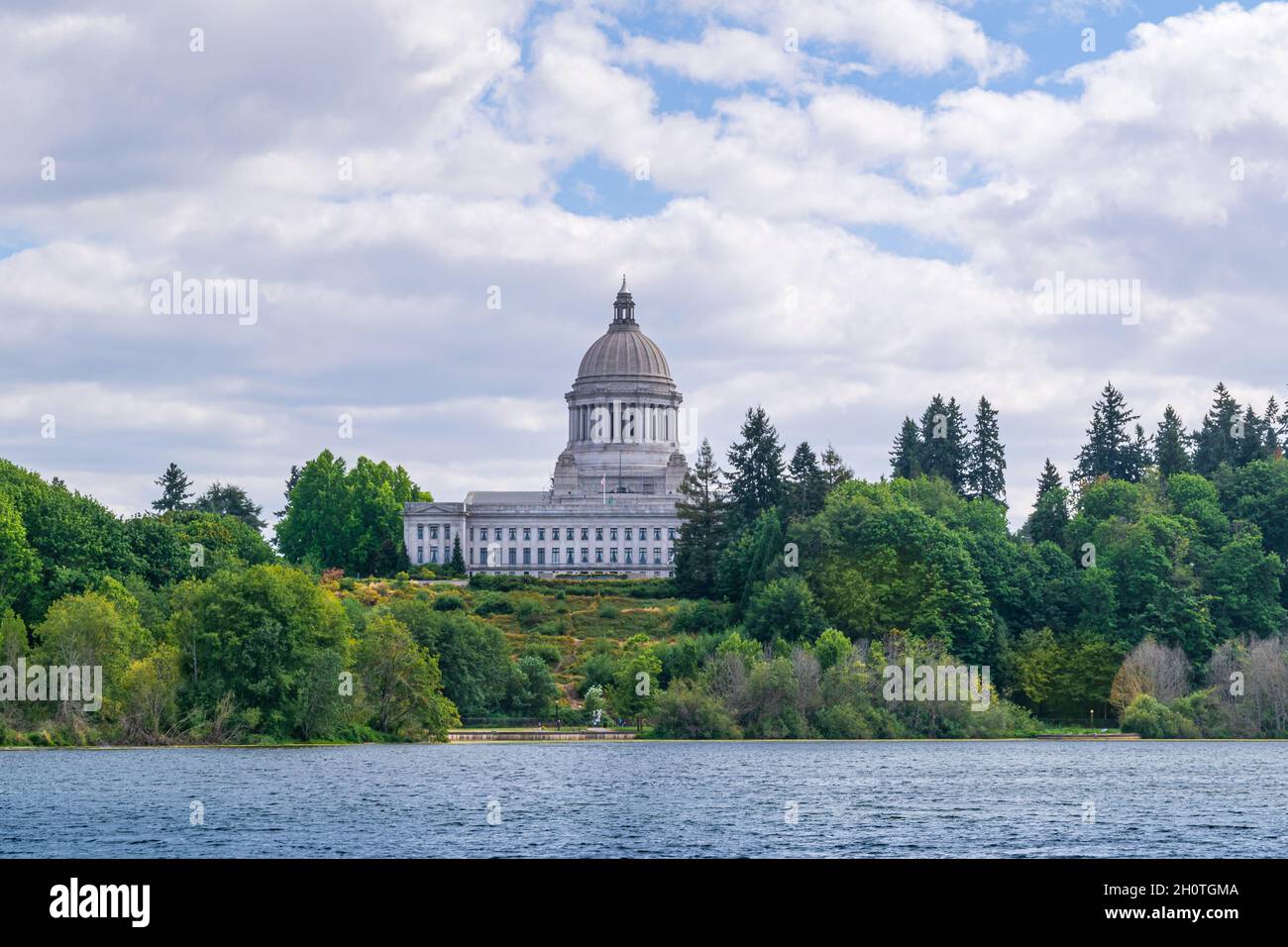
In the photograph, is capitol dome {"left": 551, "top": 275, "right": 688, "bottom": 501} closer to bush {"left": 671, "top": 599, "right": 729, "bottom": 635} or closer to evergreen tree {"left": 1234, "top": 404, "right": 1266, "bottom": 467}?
evergreen tree {"left": 1234, "top": 404, "right": 1266, "bottom": 467}

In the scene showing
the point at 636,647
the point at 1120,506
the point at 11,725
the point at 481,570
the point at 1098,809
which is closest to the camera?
the point at 1098,809

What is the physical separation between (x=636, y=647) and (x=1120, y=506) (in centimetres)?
3225

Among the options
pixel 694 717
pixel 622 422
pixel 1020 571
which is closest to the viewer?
pixel 694 717

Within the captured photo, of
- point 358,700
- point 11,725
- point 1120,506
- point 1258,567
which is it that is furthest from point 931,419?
point 11,725

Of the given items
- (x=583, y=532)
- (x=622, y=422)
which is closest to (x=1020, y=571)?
(x=583, y=532)

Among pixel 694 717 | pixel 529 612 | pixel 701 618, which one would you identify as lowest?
pixel 694 717

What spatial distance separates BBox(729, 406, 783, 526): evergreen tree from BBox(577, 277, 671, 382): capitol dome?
2544 inches

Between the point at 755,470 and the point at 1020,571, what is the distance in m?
25.0

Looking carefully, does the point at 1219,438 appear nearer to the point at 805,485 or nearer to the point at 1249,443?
the point at 1249,443

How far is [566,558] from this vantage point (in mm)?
157375
